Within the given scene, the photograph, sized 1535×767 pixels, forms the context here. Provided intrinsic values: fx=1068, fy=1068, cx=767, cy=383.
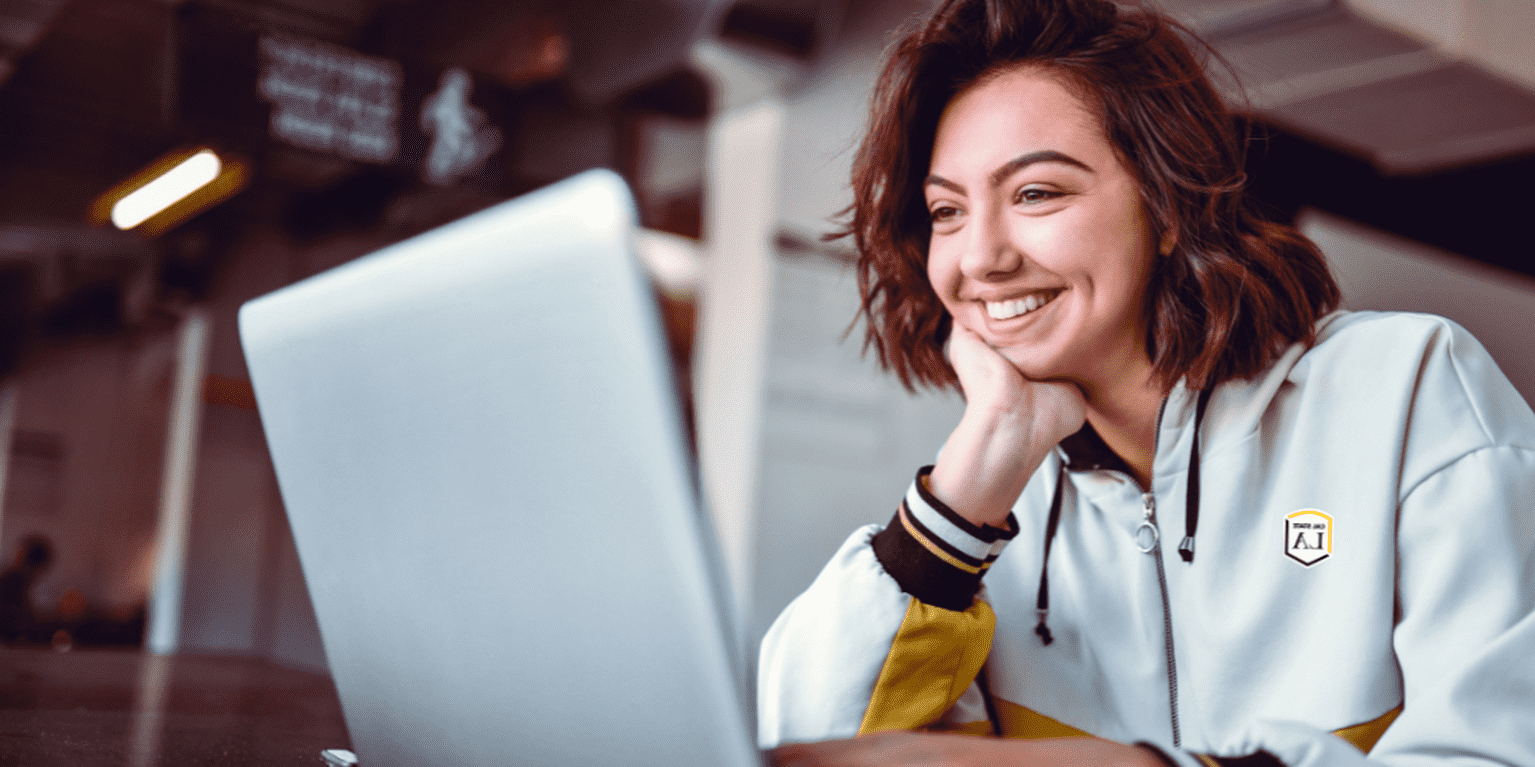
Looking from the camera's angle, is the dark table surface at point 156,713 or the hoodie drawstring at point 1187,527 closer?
the dark table surface at point 156,713

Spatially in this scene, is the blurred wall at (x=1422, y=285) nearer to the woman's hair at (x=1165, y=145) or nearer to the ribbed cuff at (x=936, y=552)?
the woman's hair at (x=1165, y=145)

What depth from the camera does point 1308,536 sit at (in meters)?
0.87

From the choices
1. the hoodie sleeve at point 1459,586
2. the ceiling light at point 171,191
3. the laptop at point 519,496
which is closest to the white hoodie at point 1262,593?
the hoodie sleeve at point 1459,586

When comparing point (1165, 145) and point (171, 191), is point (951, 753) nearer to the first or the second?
point (1165, 145)

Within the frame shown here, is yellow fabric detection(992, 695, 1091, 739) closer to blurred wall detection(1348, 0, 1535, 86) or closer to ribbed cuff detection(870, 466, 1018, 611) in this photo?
ribbed cuff detection(870, 466, 1018, 611)

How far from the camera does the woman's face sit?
0.97m

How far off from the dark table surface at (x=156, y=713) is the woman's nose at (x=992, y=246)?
70 centimetres

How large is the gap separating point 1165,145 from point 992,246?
0.62 ft

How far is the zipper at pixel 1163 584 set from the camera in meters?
0.97

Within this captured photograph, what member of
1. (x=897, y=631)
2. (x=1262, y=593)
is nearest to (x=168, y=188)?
(x=897, y=631)

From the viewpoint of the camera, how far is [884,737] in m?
0.54

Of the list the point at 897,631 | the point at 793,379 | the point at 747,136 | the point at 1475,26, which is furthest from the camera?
the point at 747,136

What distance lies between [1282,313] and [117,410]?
11337 mm

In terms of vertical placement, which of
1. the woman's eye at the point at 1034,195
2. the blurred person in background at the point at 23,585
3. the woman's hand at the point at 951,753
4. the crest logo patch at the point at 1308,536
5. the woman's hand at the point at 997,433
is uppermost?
the woman's eye at the point at 1034,195
